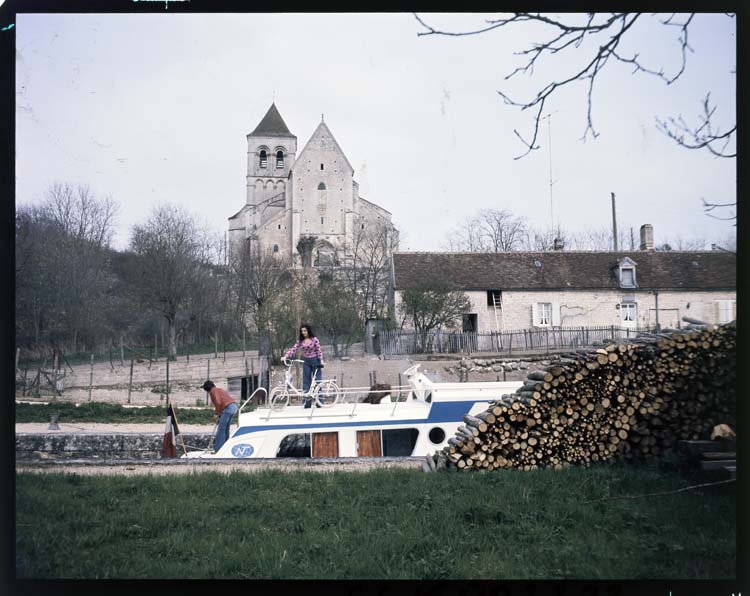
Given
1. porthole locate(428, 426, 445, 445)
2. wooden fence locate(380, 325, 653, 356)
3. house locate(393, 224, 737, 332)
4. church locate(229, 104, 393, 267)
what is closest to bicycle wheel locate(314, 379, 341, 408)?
porthole locate(428, 426, 445, 445)

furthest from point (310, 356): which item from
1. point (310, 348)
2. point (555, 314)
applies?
point (555, 314)

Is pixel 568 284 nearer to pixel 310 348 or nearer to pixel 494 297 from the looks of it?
pixel 494 297

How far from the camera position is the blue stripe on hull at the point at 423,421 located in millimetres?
8219

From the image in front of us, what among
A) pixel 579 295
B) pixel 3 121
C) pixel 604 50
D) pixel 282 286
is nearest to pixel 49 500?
pixel 3 121

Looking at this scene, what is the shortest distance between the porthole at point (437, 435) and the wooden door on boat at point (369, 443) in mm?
755

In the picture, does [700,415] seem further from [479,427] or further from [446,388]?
[446,388]

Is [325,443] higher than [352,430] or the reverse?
the reverse

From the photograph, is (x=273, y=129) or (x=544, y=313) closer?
(x=544, y=313)

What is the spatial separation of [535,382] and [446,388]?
1807mm

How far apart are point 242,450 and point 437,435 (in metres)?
2.76

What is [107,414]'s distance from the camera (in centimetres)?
1591

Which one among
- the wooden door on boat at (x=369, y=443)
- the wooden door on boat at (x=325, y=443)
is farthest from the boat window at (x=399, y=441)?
the wooden door on boat at (x=325, y=443)

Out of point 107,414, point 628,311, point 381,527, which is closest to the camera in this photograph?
point 381,527

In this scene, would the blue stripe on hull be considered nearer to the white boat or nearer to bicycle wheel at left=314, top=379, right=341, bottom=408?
the white boat
